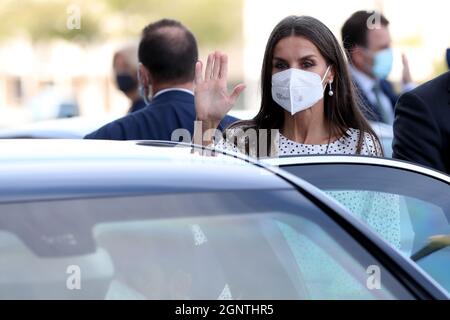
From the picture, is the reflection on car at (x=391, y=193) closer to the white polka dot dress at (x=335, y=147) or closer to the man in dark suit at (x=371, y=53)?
the white polka dot dress at (x=335, y=147)

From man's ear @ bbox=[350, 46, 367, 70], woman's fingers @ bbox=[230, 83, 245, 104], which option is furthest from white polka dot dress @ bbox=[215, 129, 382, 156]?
man's ear @ bbox=[350, 46, 367, 70]

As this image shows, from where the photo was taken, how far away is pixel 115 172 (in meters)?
2.65

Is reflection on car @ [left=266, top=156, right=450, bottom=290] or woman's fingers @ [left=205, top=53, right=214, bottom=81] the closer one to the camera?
reflection on car @ [left=266, top=156, right=450, bottom=290]

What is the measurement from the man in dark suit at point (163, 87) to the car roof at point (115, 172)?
244 centimetres

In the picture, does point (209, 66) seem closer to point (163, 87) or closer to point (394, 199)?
point (394, 199)

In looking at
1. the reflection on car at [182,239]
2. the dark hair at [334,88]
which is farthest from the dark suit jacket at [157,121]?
the reflection on car at [182,239]

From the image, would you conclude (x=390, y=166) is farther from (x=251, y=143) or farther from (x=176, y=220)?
(x=176, y=220)

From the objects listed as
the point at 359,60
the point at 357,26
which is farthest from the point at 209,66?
the point at 359,60

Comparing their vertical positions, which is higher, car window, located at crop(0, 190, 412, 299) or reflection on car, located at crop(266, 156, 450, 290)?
car window, located at crop(0, 190, 412, 299)

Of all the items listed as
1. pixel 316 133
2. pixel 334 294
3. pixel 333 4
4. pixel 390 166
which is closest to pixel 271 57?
pixel 316 133

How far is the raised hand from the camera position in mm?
4562

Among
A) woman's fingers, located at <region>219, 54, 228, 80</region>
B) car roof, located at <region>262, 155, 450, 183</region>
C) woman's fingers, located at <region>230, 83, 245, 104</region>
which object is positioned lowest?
car roof, located at <region>262, 155, 450, 183</region>

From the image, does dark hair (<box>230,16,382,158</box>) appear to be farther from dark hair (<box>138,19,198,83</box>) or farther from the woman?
dark hair (<box>138,19,198,83</box>)

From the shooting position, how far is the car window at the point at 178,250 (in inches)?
95.3
